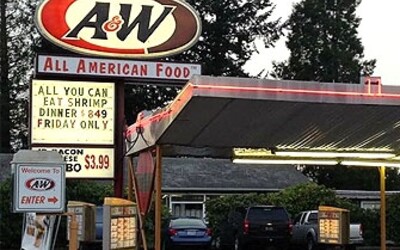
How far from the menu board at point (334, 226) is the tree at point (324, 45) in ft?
163

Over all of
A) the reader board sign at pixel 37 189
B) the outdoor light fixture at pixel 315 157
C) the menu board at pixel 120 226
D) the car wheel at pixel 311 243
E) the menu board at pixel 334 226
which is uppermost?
the outdoor light fixture at pixel 315 157

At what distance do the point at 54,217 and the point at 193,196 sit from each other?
31.3 meters

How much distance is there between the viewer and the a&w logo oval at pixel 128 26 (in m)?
19.2

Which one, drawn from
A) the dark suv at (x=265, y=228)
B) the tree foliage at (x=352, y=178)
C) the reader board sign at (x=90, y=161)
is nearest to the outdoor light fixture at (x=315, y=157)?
the reader board sign at (x=90, y=161)

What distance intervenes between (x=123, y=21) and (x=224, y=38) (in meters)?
34.8

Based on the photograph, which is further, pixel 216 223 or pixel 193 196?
pixel 193 196

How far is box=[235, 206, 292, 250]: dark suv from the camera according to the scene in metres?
31.5

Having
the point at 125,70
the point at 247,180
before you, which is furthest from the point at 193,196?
the point at 125,70

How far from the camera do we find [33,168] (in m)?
11.1

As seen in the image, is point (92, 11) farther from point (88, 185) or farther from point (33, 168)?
point (88, 185)

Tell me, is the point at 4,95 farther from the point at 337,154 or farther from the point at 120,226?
the point at 120,226

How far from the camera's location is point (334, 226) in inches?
728

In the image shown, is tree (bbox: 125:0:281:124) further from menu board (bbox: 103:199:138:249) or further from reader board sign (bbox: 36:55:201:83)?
menu board (bbox: 103:199:138:249)

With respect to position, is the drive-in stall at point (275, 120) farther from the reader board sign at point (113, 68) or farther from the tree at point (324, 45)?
the tree at point (324, 45)
